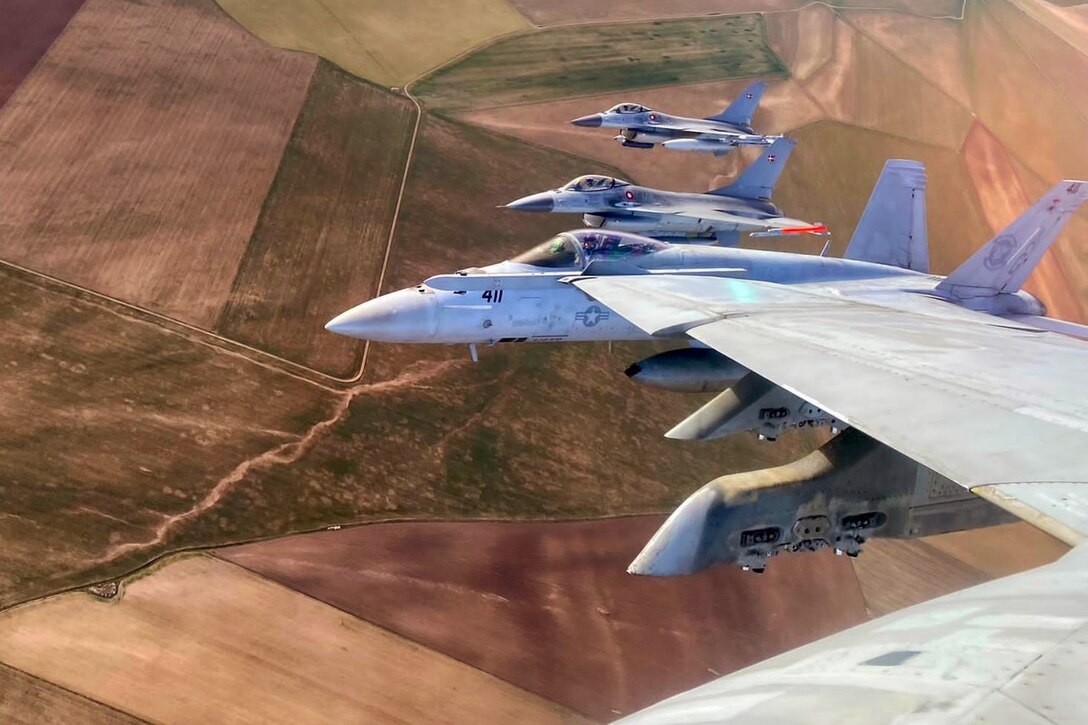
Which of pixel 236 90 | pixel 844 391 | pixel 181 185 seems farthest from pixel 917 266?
pixel 236 90

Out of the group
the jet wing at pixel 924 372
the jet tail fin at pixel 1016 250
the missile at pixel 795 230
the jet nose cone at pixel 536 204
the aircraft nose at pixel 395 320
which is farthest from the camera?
the missile at pixel 795 230

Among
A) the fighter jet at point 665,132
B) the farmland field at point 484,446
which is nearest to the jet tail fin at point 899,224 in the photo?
the farmland field at point 484,446

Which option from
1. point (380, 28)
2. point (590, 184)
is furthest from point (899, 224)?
point (380, 28)

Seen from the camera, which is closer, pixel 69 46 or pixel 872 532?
pixel 872 532

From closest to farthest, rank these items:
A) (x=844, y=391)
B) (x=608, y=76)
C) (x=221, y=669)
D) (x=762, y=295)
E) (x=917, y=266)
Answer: (x=844, y=391) → (x=221, y=669) → (x=762, y=295) → (x=917, y=266) → (x=608, y=76)

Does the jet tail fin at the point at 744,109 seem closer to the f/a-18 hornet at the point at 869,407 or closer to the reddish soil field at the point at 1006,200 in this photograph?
the reddish soil field at the point at 1006,200


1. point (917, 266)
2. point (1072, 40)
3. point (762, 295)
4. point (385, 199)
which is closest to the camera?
point (762, 295)

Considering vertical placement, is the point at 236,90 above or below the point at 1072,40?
below

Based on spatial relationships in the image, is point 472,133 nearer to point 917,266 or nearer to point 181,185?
point 181,185
